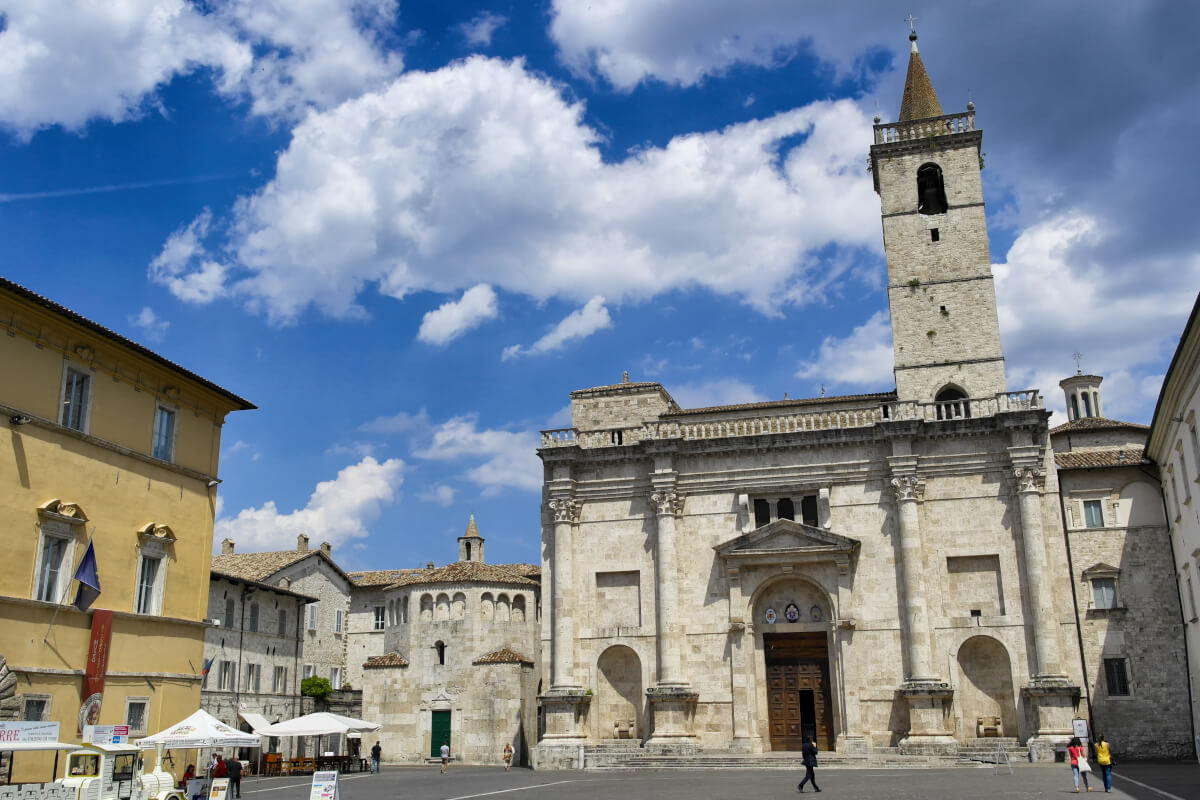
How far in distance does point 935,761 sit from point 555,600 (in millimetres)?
14257

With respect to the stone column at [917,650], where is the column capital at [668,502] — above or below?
above

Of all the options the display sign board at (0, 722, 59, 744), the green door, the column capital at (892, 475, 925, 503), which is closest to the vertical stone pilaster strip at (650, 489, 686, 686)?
the column capital at (892, 475, 925, 503)

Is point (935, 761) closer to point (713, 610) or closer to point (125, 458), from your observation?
point (713, 610)

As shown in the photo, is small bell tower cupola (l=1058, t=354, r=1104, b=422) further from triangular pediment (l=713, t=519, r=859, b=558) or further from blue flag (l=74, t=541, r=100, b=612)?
blue flag (l=74, t=541, r=100, b=612)

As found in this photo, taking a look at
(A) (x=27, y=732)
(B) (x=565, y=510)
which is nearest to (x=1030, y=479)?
(B) (x=565, y=510)

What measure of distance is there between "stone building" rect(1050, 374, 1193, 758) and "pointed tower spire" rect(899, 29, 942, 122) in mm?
15835

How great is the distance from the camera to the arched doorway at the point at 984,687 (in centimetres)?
3350

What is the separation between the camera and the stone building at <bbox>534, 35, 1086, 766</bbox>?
33938mm

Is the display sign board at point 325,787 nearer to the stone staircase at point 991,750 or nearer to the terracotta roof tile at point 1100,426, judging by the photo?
the stone staircase at point 991,750

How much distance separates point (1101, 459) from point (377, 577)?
40.9m

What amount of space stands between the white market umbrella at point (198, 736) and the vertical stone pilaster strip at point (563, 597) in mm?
16359

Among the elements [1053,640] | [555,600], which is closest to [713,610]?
[555,600]

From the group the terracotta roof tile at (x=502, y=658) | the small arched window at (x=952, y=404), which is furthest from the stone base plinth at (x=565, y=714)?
the small arched window at (x=952, y=404)

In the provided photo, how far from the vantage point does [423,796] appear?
25797 mm
